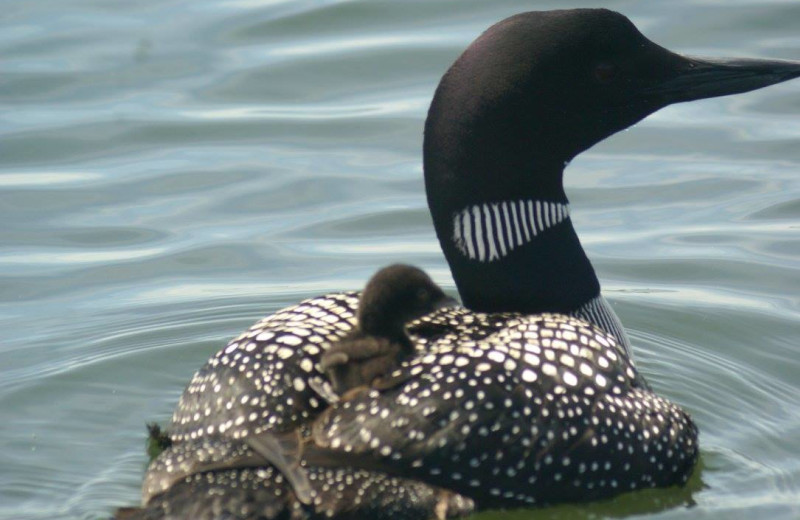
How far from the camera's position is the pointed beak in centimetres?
556

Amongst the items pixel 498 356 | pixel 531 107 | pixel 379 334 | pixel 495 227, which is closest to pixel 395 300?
pixel 379 334

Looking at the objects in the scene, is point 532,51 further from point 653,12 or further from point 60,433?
point 653,12

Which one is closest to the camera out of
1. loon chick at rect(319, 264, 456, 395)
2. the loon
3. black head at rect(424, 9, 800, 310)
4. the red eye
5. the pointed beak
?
the loon

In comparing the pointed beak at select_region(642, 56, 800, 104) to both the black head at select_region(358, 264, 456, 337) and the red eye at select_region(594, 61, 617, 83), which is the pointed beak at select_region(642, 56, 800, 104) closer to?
the red eye at select_region(594, 61, 617, 83)

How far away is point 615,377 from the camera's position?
4.84 m

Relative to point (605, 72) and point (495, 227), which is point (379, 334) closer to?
point (495, 227)

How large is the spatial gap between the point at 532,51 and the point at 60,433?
2.06 m

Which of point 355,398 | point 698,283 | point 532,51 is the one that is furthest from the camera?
point 698,283

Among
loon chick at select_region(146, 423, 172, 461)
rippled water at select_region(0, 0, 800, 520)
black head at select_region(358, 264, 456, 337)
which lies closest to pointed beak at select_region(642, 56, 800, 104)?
rippled water at select_region(0, 0, 800, 520)

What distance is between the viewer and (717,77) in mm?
5645

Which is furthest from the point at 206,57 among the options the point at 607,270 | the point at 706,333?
the point at 706,333

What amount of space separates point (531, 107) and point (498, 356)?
976mm

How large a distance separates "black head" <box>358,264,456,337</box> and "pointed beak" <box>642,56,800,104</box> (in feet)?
Result: 4.09

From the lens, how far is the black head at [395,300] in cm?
455
